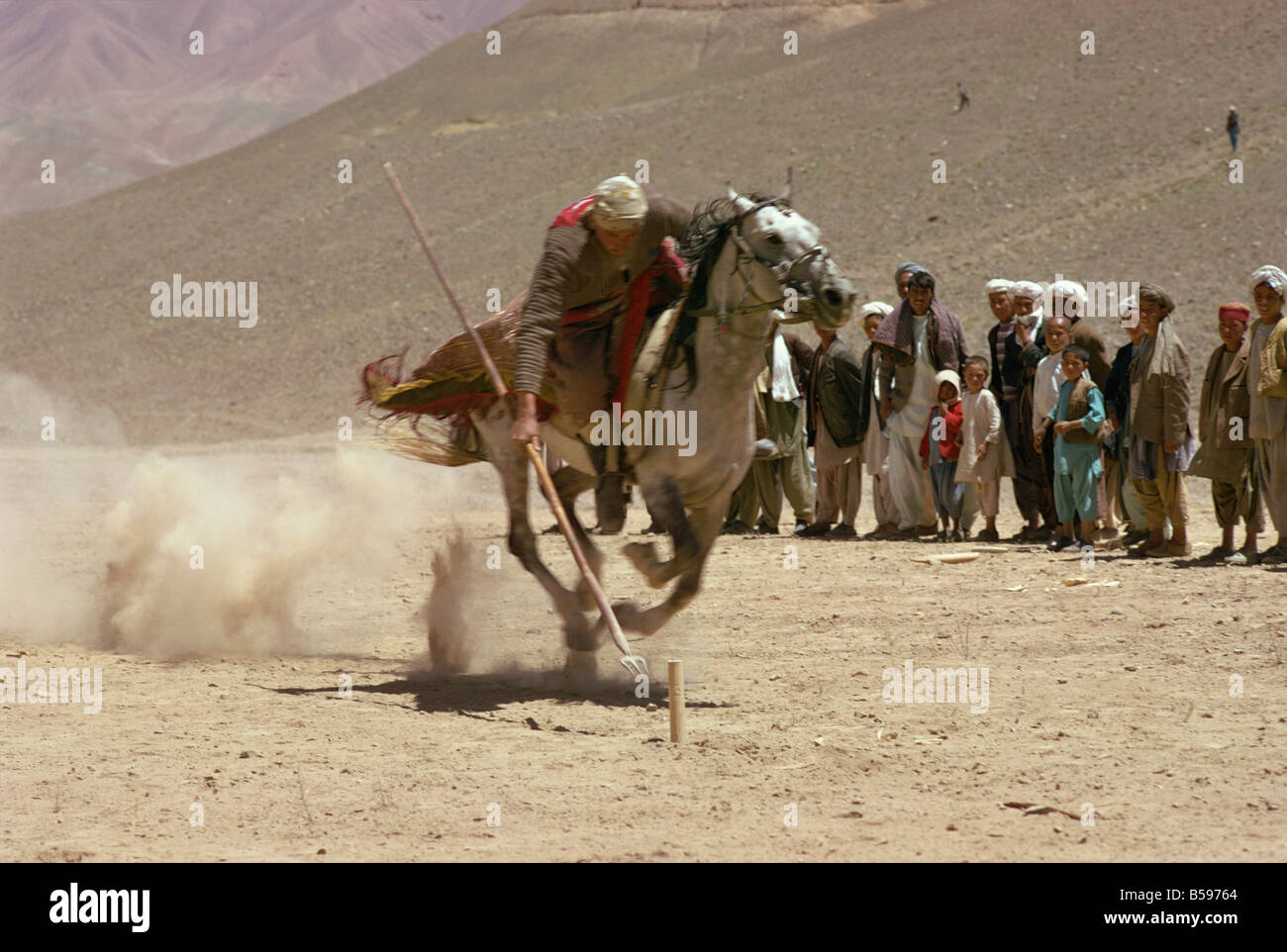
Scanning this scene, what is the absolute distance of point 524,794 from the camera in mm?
5852

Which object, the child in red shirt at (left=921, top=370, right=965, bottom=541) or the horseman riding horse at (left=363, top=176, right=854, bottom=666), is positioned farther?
the child in red shirt at (left=921, top=370, right=965, bottom=541)

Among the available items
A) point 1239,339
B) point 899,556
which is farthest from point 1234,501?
point 899,556

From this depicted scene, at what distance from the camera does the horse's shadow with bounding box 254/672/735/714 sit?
25.0 feet

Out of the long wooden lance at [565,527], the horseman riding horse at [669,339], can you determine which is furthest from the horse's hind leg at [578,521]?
the long wooden lance at [565,527]

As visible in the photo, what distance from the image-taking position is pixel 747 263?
23.4 feet

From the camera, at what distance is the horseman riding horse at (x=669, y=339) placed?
712cm

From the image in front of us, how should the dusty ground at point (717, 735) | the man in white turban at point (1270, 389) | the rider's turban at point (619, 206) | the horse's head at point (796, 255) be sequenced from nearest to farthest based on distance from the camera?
the dusty ground at point (717, 735) → the horse's head at point (796, 255) → the rider's turban at point (619, 206) → the man in white turban at point (1270, 389)

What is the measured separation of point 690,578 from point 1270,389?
5.28 m

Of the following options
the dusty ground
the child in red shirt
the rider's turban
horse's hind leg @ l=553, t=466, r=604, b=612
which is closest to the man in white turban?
the dusty ground

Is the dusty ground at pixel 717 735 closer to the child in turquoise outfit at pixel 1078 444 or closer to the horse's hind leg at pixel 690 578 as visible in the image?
the horse's hind leg at pixel 690 578

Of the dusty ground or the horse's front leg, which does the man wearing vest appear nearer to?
the horse's front leg

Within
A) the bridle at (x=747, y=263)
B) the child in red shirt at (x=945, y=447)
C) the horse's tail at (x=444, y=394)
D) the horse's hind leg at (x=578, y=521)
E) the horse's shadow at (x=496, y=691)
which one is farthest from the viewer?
the child in red shirt at (x=945, y=447)

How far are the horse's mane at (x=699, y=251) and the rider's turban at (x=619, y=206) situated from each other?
10.7 inches

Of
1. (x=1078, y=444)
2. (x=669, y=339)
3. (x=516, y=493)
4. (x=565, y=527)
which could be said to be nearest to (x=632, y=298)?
(x=669, y=339)
